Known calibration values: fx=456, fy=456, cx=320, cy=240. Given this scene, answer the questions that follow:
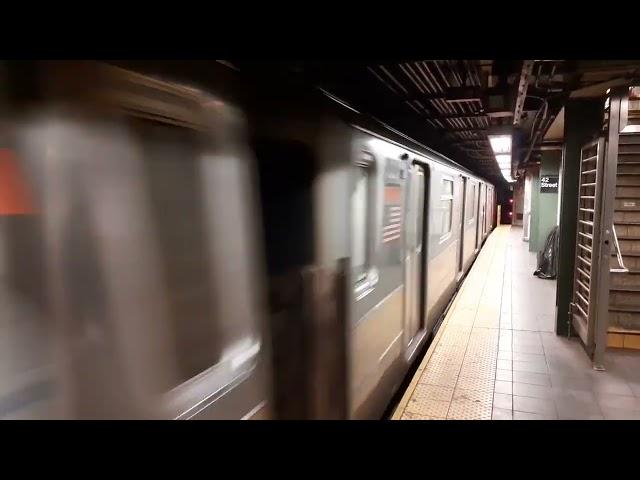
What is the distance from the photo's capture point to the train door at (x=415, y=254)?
13.8 feet

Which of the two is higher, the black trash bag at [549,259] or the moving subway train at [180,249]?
the moving subway train at [180,249]

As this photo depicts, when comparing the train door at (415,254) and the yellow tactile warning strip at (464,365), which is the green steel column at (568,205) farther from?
the train door at (415,254)

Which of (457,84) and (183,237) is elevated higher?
(457,84)

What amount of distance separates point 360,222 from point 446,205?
357 centimetres

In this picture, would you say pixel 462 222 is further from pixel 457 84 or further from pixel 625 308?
pixel 457 84

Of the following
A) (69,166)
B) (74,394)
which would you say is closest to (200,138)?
(69,166)

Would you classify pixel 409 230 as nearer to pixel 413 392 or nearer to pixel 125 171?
pixel 413 392

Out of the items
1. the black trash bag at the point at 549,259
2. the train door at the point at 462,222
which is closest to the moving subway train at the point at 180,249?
the train door at the point at 462,222

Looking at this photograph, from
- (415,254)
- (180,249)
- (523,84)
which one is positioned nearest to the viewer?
(180,249)

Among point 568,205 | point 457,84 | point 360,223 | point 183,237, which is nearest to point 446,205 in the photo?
point 568,205

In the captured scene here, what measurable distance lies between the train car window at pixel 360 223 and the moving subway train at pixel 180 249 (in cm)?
2

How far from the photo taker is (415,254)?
4523mm

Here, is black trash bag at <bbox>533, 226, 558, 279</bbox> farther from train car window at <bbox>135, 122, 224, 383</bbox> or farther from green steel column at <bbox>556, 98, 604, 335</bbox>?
train car window at <bbox>135, 122, 224, 383</bbox>

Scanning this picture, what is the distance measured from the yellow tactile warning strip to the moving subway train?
0.71m
